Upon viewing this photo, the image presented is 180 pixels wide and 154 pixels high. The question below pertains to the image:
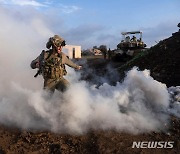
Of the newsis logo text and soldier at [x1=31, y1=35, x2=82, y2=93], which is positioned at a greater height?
soldier at [x1=31, y1=35, x2=82, y2=93]

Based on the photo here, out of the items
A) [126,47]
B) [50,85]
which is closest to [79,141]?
[50,85]

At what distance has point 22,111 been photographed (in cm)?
684

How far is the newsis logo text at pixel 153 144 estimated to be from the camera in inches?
226

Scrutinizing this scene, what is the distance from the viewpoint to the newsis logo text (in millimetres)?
5750

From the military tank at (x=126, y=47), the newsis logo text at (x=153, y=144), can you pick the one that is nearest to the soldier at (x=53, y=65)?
the newsis logo text at (x=153, y=144)

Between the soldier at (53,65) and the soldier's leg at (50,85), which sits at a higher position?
the soldier at (53,65)

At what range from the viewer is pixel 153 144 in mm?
5812

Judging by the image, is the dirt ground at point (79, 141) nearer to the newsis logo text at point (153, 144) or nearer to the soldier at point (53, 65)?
the newsis logo text at point (153, 144)

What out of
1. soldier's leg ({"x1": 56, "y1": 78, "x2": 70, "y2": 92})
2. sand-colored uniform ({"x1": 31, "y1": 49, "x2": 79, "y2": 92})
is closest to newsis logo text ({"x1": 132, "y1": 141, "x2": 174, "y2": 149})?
soldier's leg ({"x1": 56, "y1": 78, "x2": 70, "y2": 92})

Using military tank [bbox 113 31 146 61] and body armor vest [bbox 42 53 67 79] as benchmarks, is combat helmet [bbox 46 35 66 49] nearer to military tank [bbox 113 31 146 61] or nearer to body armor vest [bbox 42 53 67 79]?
body armor vest [bbox 42 53 67 79]

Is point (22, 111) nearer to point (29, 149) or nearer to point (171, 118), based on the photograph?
point (29, 149)

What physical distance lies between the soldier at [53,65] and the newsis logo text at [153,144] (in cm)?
167

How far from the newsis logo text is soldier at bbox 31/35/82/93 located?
1.67 metres

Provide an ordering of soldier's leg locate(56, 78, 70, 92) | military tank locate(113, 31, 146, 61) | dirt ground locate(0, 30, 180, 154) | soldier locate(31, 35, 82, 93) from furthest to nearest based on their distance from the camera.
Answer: military tank locate(113, 31, 146, 61), soldier locate(31, 35, 82, 93), soldier's leg locate(56, 78, 70, 92), dirt ground locate(0, 30, 180, 154)
